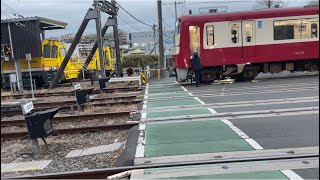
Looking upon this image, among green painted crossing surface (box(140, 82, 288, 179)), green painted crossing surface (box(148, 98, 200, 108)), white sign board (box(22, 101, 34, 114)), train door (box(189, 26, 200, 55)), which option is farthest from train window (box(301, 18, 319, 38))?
train door (box(189, 26, 200, 55))

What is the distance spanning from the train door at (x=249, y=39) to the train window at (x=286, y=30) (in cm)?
96

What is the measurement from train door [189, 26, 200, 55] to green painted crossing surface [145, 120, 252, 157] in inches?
335

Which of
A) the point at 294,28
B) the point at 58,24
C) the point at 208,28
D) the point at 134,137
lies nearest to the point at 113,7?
the point at 58,24

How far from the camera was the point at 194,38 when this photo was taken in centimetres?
1573

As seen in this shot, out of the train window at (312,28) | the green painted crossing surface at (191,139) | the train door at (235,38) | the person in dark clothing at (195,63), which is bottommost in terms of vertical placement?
the green painted crossing surface at (191,139)

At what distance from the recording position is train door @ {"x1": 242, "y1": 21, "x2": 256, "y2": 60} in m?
15.1

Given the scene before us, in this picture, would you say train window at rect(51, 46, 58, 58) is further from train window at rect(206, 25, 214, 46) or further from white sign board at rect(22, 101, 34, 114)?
white sign board at rect(22, 101, 34, 114)

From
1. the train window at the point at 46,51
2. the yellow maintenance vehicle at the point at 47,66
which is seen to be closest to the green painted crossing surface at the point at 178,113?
the yellow maintenance vehicle at the point at 47,66

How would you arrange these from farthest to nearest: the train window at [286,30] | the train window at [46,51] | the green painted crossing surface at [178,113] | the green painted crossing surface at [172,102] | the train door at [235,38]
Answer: the train window at [46,51] → the train door at [235,38] → the train window at [286,30] → the green painted crossing surface at [172,102] → the green painted crossing surface at [178,113]

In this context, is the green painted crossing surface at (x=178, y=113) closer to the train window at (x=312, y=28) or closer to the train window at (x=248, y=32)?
the train window at (x=312, y=28)

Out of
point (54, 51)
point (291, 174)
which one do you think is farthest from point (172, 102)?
point (54, 51)

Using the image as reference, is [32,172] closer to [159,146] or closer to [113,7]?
[159,146]

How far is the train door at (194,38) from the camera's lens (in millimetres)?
15500

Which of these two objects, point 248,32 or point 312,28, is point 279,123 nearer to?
point 312,28
